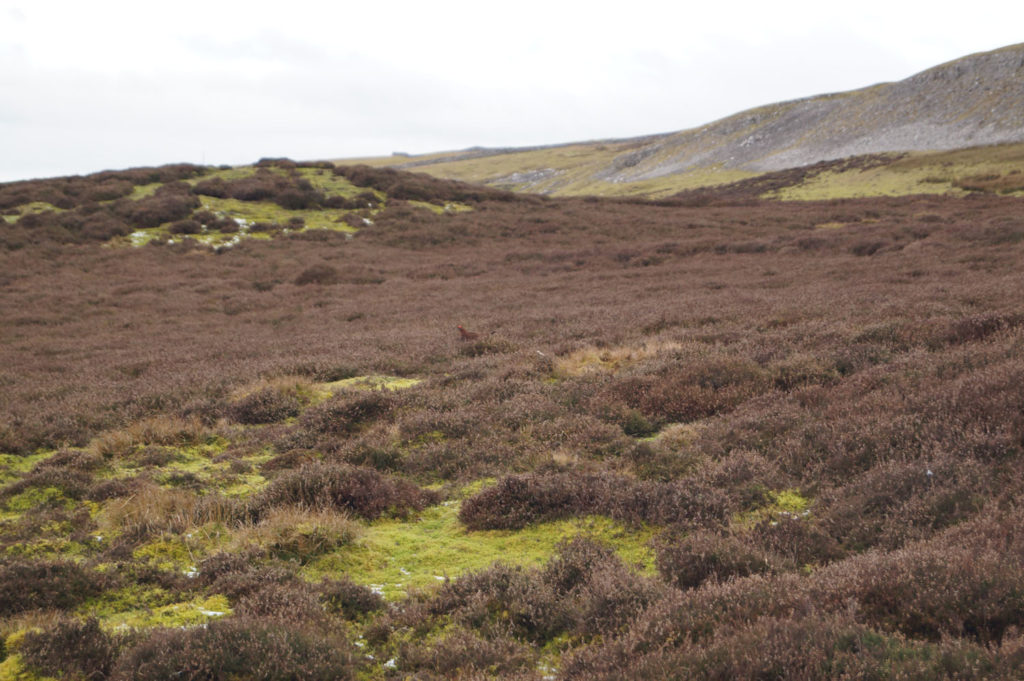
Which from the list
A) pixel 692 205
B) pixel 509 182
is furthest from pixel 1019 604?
pixel 509 182

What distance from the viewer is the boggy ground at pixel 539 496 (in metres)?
3.98

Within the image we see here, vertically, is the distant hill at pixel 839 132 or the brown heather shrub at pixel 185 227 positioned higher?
the distant hill at pixel 839 132

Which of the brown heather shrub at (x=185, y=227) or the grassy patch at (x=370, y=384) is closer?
the grassy patch at (x=370, y=384)

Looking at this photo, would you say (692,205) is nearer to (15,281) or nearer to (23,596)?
(15,281)

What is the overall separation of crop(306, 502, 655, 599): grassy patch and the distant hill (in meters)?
75.7

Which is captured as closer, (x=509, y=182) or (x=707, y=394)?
(x=707, y=394)

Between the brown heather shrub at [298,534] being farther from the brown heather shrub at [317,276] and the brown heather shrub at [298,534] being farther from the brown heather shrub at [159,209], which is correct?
the brown heather shrub at [159,209]

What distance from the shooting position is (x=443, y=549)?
6105 mm

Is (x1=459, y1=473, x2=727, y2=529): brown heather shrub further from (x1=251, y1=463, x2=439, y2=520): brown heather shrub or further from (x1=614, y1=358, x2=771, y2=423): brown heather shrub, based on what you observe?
(x1=614, y1=358, x2=771, y2=423): brown heather shrub

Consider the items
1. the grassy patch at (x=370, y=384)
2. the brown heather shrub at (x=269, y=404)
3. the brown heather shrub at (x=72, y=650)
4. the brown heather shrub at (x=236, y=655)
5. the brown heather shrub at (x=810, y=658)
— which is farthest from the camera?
the grassy patch at (x=370, y=384)

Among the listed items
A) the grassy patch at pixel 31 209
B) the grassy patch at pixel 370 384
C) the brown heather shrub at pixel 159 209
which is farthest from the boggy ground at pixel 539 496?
the grassy patch at pixel 31 209

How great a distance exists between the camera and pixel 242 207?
4053 centimetres

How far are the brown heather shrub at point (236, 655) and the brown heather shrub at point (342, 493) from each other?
2446 mm

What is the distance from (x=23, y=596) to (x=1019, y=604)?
22.1 ft
